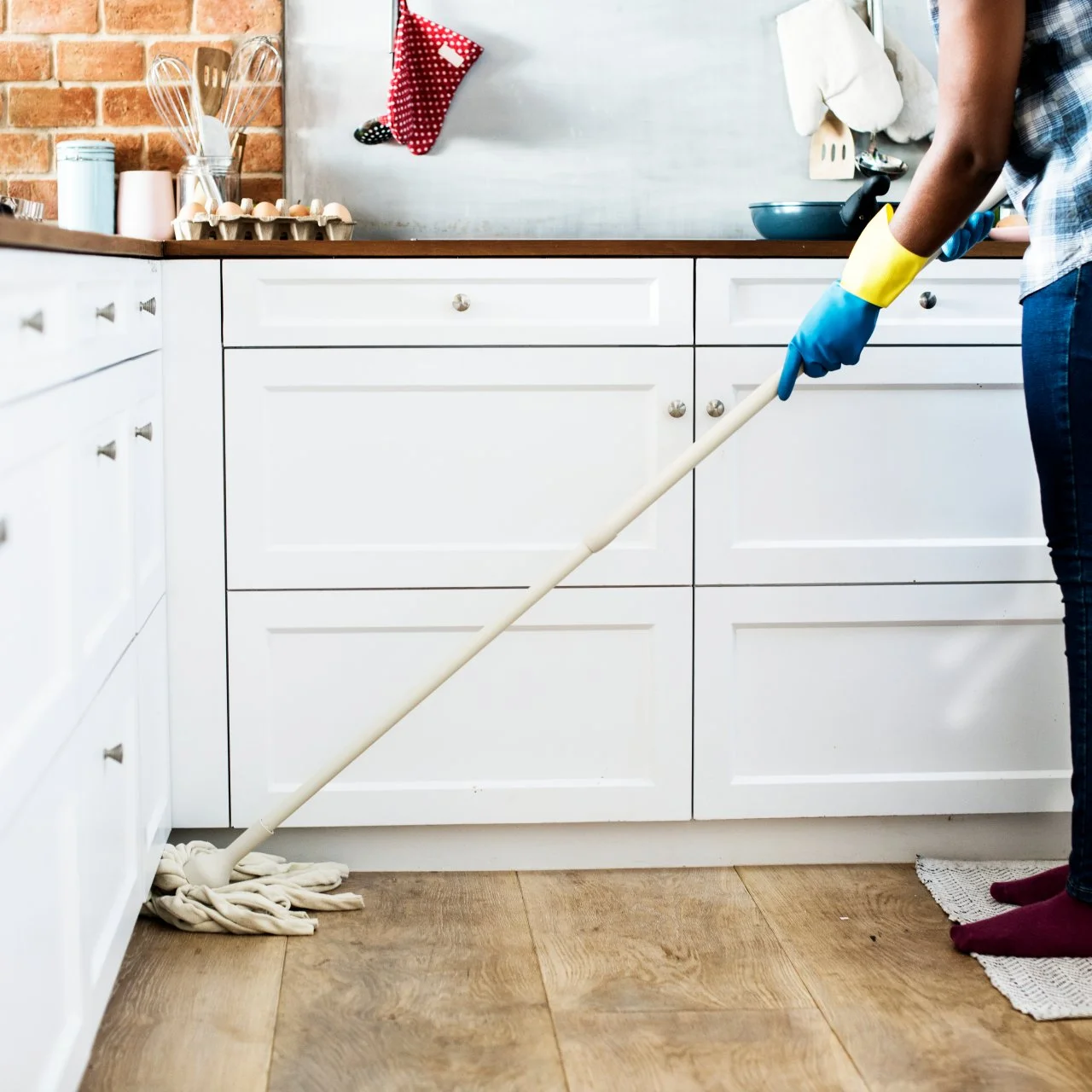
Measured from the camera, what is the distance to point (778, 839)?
2.18 meters

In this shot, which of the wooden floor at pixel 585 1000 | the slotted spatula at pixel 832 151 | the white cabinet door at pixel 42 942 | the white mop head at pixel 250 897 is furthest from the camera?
the slotted spatula at pixel 832 151

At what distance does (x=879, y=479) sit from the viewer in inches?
82.7

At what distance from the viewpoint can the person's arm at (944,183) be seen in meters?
1.50

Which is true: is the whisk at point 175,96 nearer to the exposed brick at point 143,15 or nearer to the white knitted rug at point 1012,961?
the exposed brick at point 143,15

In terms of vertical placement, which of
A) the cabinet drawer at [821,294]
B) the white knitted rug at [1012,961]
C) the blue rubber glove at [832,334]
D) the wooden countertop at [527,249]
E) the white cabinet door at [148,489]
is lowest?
the white knitted rug at [1012,961]

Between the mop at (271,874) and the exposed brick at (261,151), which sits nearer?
the mop at (271,874)

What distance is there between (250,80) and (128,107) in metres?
0.22

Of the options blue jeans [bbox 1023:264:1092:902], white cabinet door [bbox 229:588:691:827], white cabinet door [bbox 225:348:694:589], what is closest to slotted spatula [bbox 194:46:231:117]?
white cabinet door [bbox 225:348:694:589]

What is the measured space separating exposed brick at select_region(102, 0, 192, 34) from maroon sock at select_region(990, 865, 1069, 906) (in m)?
2.01

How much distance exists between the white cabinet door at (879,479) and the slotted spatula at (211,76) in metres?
1.05

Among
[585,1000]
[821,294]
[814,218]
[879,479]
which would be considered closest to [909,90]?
[814,218]

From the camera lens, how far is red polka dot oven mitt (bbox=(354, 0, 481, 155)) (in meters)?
2.43

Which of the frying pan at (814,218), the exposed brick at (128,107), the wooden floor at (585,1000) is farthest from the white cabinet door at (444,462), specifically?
the exposed brick at (128,107)

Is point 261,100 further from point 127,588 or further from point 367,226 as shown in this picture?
point 127,588
